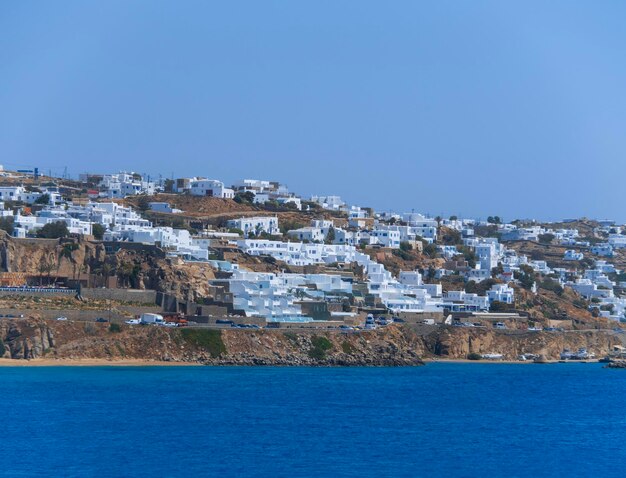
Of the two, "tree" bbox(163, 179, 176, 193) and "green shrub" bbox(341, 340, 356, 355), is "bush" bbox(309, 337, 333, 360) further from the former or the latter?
"tree" bbox(163, 179, 176, 193)

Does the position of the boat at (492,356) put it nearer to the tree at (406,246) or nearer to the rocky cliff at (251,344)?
the rocky cliff at (251,344)

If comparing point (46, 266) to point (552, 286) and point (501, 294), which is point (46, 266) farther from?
point (552, 286)

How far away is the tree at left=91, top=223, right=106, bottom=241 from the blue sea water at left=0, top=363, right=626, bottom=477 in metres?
16.4

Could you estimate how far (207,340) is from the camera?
6103cm

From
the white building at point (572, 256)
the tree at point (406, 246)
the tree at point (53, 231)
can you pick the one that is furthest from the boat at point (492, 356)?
the white building at point (572, 256)

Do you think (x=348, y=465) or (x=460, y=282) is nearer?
(x=348, y=465)

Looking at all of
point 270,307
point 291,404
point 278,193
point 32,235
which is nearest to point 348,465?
point 291,404

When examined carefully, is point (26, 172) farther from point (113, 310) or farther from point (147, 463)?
point (147, 463)

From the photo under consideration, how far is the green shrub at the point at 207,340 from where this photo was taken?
60656 millimetres

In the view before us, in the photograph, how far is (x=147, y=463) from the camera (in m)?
36.1

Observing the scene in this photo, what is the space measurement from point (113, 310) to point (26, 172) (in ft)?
151

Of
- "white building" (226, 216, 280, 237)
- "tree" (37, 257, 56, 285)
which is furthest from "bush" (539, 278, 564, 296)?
"tree" (37, 257, 56, 285)

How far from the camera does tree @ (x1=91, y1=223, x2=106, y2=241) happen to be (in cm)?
7360

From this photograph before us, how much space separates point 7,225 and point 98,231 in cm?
481
